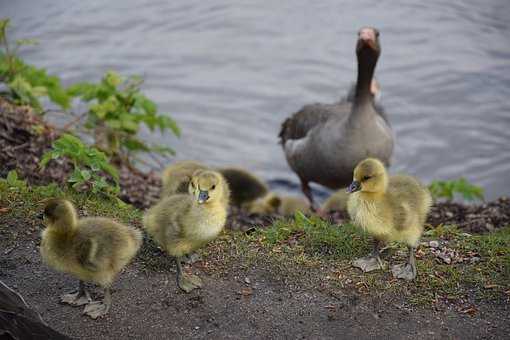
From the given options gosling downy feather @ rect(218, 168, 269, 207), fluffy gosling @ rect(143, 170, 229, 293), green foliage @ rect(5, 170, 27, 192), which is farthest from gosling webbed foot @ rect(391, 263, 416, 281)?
gosling downy feather @ rect(218, 168, 269, 207)

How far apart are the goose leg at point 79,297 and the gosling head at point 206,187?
0.89 meters

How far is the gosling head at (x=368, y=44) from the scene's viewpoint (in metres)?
8.41

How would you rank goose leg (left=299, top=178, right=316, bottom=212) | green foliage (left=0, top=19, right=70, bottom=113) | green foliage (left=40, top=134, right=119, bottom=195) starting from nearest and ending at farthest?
green foliage (left=40, top=134, right=119, bottom=195)
green foliage (left=0, top=19, right=70, bottom=113)
goose leg (left=299, top=178, right=316, bottom=212)

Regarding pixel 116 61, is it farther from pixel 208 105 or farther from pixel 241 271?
pixel 241 271

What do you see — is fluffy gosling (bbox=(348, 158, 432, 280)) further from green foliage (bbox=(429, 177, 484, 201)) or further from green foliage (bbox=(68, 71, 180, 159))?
green foliage (bbox=(68, 71, 180, 159))

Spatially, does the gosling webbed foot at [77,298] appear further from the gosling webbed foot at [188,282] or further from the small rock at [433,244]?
the small rock at [433,244]

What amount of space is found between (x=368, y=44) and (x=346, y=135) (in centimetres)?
106

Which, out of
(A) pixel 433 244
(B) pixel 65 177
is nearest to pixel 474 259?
(A) pixel 433 244

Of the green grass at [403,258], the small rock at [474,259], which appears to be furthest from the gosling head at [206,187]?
the small rock at [474,259]

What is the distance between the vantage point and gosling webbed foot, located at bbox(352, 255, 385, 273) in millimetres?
5004

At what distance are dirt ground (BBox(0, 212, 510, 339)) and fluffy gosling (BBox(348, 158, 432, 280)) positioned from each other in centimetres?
31

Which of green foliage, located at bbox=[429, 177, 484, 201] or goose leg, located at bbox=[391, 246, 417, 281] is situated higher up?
goose leg, located at bbox=[391, 246, 417, 281]

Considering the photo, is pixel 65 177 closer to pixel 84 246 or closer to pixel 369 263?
pixel 84 246

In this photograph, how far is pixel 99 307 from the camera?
4531 millimetres
